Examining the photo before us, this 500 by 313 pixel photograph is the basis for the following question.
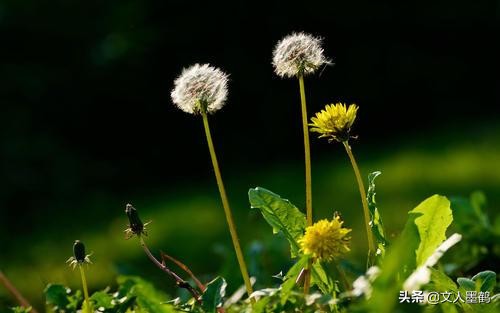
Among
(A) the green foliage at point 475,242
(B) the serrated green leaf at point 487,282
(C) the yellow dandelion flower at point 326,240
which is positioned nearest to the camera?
(C) the yellow dandelion flower at point 326,240

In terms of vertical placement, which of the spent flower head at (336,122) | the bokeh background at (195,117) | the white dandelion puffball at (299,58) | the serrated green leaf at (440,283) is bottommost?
the serrated green leaf at (440,283)

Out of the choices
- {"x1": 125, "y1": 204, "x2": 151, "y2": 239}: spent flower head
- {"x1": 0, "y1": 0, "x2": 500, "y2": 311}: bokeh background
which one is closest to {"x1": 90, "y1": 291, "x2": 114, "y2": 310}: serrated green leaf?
{"x1": 125, "y1": 204, "x2": 151, "y2": 239}: spent flower head

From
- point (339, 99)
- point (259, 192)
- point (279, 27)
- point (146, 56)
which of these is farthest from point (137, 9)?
point (259, 192)

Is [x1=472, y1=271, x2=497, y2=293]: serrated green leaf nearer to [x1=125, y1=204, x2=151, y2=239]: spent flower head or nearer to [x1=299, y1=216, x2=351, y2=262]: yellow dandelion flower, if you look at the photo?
[x1=299, y1=216, x2=351, y2=262]: yellow dandelion flower

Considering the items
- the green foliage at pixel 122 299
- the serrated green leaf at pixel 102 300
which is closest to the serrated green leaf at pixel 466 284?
the green foliage at pixel 122 299

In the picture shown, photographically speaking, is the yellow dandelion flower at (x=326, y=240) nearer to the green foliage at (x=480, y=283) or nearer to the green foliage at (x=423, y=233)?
the green foliage at (x=423, y=233)

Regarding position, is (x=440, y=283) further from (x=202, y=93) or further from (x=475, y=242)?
(x=475, y=242)
